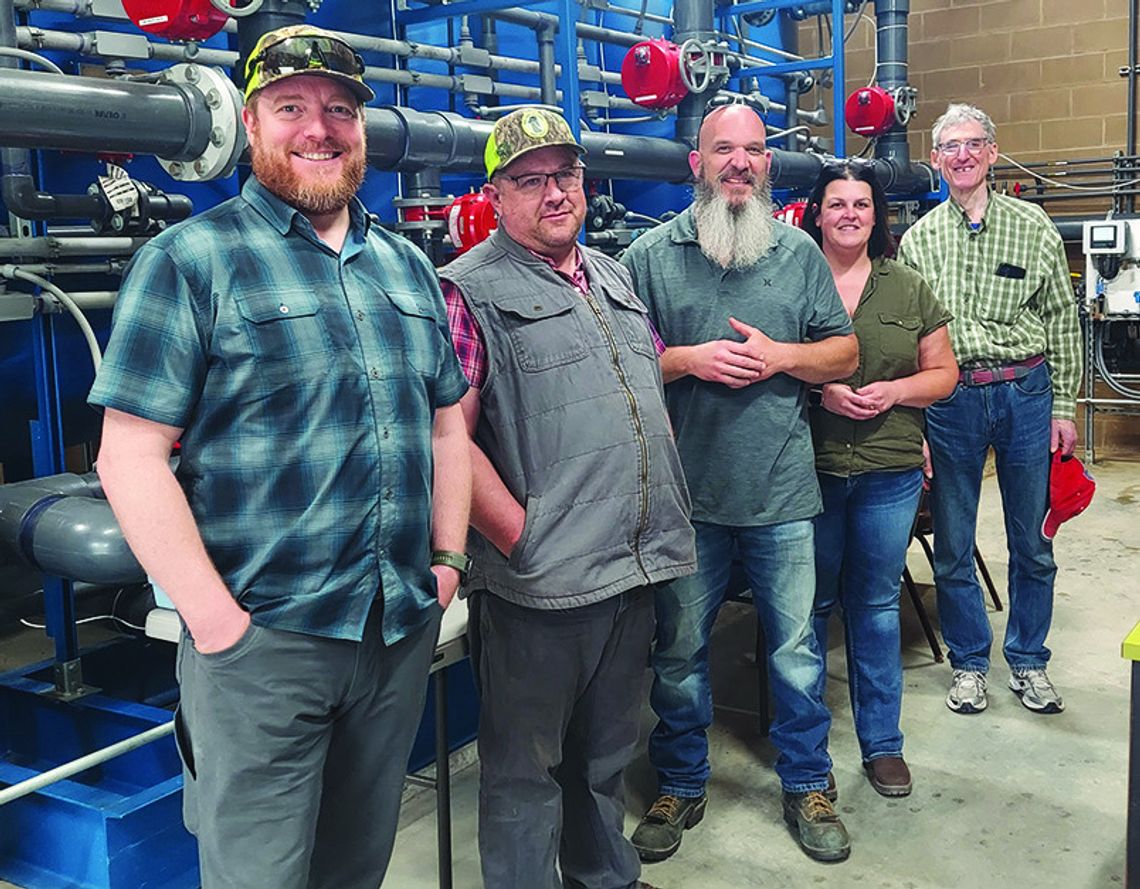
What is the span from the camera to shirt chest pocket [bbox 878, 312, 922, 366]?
256 centimetres

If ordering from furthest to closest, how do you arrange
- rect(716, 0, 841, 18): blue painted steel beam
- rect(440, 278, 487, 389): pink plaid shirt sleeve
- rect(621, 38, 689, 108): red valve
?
rect(716, 0, 841, 18): blue painted steel beam, rect(621, 38, 689, 108): red valve, rect(440, 278, 487, 389): pink plaid shirt sleeve

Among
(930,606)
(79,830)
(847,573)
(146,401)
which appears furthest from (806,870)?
(930,606)

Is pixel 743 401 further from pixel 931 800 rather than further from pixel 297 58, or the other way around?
pixel 297 58

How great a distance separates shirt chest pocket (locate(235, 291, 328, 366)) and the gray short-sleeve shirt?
1.03 metres

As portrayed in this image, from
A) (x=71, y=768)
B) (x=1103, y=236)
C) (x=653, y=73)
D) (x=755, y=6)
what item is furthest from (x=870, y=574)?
(x=1103, y=236)

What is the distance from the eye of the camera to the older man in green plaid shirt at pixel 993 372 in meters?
3.01

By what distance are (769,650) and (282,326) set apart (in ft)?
4.54

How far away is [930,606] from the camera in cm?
412

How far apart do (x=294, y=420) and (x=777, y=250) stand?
3.93ft

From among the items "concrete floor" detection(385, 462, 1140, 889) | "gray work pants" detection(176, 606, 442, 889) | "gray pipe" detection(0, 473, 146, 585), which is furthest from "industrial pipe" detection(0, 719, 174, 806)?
"gray work pants" detection(176, 606, 442, 889)

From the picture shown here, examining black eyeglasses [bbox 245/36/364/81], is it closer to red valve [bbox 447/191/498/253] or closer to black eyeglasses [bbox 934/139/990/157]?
red valve [bbox 447/191/498/253]

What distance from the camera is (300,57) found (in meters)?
1.45

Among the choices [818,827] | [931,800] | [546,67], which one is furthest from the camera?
[546,67]

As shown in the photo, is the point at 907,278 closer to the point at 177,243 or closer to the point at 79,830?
the point at 177,243
